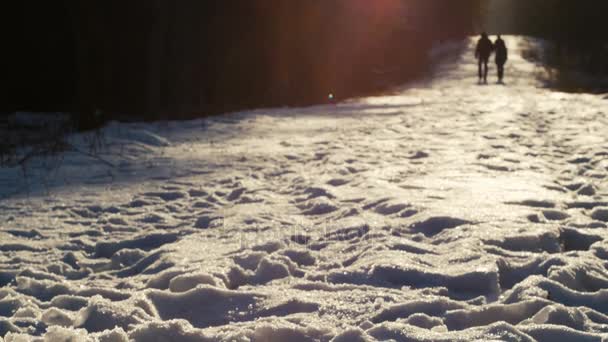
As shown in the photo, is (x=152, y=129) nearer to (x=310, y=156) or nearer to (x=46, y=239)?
(x=310, y=156)

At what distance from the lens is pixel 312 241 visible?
177 inches

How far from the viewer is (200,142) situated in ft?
31.1

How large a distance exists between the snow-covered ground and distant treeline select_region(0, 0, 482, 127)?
4480 millimetres

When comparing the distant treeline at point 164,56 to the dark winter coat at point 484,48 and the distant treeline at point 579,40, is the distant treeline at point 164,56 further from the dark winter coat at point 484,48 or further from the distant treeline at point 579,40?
the distant treeline at point 579,40

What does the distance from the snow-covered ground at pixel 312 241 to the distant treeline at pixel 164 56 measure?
448cm

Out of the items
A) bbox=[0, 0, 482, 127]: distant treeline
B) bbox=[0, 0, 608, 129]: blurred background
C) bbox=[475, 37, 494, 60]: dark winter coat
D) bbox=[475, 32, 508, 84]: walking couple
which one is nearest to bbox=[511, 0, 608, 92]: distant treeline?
bbox=[475, 32, 508, 84]: walking couple

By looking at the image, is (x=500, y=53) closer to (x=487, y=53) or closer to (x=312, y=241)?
(x=487, y=53)

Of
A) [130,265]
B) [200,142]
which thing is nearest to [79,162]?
[200,142]

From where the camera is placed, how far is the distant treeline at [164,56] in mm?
13531

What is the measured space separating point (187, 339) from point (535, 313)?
1.70 meters

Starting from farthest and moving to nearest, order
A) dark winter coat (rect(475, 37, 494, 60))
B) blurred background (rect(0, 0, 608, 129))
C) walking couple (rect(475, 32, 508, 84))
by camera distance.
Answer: dark winter coat (rect(475, 37, 494, 60)) < walking couple (rect(475, 32, 508, 84)) < blurred background (rect(0, 0, 608, 129))

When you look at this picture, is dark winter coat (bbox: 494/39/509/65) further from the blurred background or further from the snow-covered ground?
the snow-covered ground

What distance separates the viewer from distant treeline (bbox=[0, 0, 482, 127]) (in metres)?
13.5

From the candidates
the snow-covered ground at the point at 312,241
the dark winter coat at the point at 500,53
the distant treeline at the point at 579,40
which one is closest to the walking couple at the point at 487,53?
the dark winter coat at the point at 500,53
